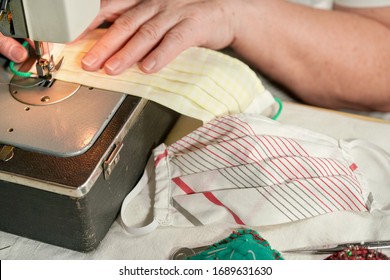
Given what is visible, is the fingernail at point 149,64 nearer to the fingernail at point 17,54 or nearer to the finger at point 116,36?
the finger at point 116,36

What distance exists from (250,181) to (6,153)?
37 centimetres

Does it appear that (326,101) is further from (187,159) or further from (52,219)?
(52,219)

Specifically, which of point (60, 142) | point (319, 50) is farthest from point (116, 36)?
point (319, 50)

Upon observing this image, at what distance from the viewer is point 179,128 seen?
112 cm

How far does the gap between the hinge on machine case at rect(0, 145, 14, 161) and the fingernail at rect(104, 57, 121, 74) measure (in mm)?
231

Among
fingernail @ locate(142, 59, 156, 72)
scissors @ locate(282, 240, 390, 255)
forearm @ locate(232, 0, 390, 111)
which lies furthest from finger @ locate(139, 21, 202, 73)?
scissors @ locate(282, 240, 390, 255)

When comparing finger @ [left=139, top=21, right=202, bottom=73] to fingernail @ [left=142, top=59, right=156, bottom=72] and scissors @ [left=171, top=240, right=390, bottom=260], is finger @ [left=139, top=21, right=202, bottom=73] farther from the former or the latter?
scissors @ [left=171, top=240, right=390, bottom=260]

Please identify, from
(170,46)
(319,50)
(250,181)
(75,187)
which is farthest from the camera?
→ (319,50)

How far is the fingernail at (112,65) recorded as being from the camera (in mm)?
1002

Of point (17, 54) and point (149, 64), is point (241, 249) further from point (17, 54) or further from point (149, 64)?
point (17, 54)

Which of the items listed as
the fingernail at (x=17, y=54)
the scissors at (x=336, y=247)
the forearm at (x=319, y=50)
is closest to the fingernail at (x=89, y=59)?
the fingernail at (x=17, y=54)

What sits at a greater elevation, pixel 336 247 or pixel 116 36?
pixel 116 36

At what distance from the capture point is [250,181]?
0.93 meters

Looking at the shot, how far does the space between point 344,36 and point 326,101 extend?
5.5 inches
